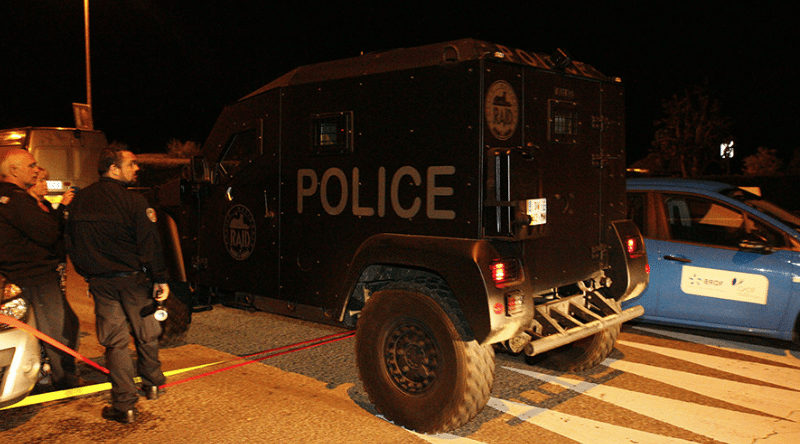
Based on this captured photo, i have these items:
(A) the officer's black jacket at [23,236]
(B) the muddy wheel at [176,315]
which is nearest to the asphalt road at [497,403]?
(B) the muddy wheel at [176,315]

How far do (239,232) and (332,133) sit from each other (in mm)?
1411

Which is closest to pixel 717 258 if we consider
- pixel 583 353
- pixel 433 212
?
pixel 583 353

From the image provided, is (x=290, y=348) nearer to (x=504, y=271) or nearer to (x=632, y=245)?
(x=504, y=271)

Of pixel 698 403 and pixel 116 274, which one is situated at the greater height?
pixel 116 274

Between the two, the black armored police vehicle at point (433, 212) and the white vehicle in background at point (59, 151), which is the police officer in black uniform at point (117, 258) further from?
the white vehicle in background at point (59, 151)

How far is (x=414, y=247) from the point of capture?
4.20m

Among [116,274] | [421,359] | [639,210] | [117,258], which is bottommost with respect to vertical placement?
[421,359]

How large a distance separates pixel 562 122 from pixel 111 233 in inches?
130

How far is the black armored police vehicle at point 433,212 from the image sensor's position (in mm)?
4020

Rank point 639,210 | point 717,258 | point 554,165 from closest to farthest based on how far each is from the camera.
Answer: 1. point 554,165
2. point 717,258
3. point 639,210

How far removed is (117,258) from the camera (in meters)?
4.40

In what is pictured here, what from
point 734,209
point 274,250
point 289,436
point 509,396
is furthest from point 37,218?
point 734,209

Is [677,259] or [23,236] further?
[677,259]

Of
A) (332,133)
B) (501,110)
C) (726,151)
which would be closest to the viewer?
(501,110)
